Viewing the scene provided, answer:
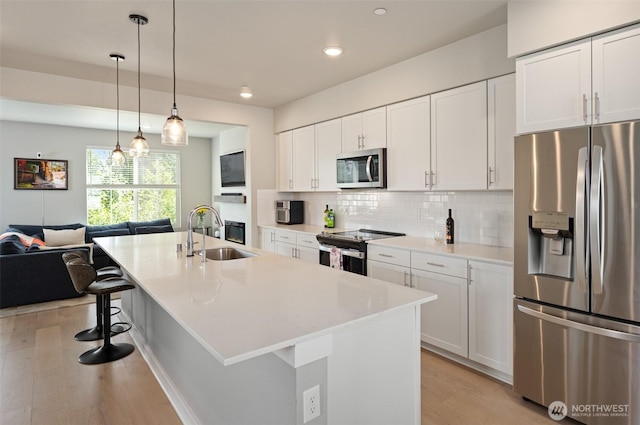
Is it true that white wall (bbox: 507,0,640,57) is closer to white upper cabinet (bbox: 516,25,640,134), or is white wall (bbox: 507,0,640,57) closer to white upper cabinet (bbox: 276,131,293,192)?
white upper cabinet (bbox: 516,25,640,134)

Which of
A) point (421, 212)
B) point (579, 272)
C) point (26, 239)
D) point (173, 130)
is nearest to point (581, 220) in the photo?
point (579, 272)

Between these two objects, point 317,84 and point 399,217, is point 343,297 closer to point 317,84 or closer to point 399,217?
point 399,217

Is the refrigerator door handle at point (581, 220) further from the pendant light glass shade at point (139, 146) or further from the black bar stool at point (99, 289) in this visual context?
the pendant light glass shade at point (139, 146)

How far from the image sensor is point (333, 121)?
453 centimetres

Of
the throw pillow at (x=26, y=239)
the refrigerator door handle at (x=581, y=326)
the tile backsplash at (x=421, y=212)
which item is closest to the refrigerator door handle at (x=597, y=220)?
the refrigerator door handle at (x=581, y=326)

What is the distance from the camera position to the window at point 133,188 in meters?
7.23

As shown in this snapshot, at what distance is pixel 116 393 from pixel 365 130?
10.6 ft

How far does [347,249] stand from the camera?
3744 millimetres

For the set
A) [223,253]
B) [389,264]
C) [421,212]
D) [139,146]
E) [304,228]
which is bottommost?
[389,264]

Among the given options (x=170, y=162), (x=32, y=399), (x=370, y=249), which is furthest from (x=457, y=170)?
(x=170, y=162)

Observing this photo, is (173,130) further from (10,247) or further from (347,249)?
(10,247)

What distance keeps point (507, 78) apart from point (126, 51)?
3.19 meters

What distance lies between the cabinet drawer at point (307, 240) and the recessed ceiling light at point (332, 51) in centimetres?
195

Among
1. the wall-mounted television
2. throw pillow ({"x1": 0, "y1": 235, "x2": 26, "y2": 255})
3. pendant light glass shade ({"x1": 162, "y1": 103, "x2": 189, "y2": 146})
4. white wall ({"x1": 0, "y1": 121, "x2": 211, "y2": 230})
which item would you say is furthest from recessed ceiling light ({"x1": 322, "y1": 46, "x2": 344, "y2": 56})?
white wall ({"x1": 0, "y1": 121, "x2": 211, "y2": 230})
